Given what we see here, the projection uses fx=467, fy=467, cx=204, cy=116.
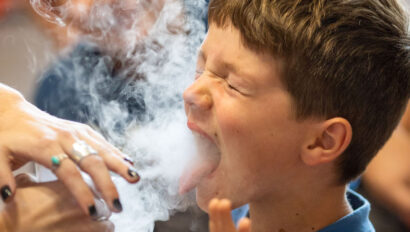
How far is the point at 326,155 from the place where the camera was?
1.11m

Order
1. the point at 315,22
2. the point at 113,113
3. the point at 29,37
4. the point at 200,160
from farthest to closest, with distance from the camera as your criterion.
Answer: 1. the point at 29,37
2. the point at 113,113
3. the point at 200,160
4. the point at 315,22

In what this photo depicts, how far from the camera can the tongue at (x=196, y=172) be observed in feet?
3.92

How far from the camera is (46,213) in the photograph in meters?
0.98

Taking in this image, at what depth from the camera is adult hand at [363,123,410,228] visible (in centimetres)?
220

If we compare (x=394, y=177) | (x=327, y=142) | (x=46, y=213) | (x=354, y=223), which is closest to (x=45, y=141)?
(x=46, y=213)

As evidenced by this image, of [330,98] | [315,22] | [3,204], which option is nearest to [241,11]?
[315,22]

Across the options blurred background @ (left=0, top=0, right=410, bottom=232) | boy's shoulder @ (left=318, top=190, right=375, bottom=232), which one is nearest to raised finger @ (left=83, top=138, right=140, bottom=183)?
boy's shoulder @ (left=318, top=190, right=375, bottom=232)

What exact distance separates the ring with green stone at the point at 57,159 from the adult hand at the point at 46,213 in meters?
0.08

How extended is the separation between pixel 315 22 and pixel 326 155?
12.3 inches

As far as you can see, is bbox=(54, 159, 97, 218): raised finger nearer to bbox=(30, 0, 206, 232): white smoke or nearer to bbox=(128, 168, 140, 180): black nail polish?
bbox=(128, 168, 140, 180): black nail polish

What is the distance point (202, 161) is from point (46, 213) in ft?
1.35

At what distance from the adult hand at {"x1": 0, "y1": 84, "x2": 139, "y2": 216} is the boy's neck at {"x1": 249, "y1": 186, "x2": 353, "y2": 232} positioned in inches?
16.9

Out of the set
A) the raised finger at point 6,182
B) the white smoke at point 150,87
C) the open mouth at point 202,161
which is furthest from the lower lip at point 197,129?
the raised finger at point 6,182

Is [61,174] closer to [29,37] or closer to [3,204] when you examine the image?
[3,204]
